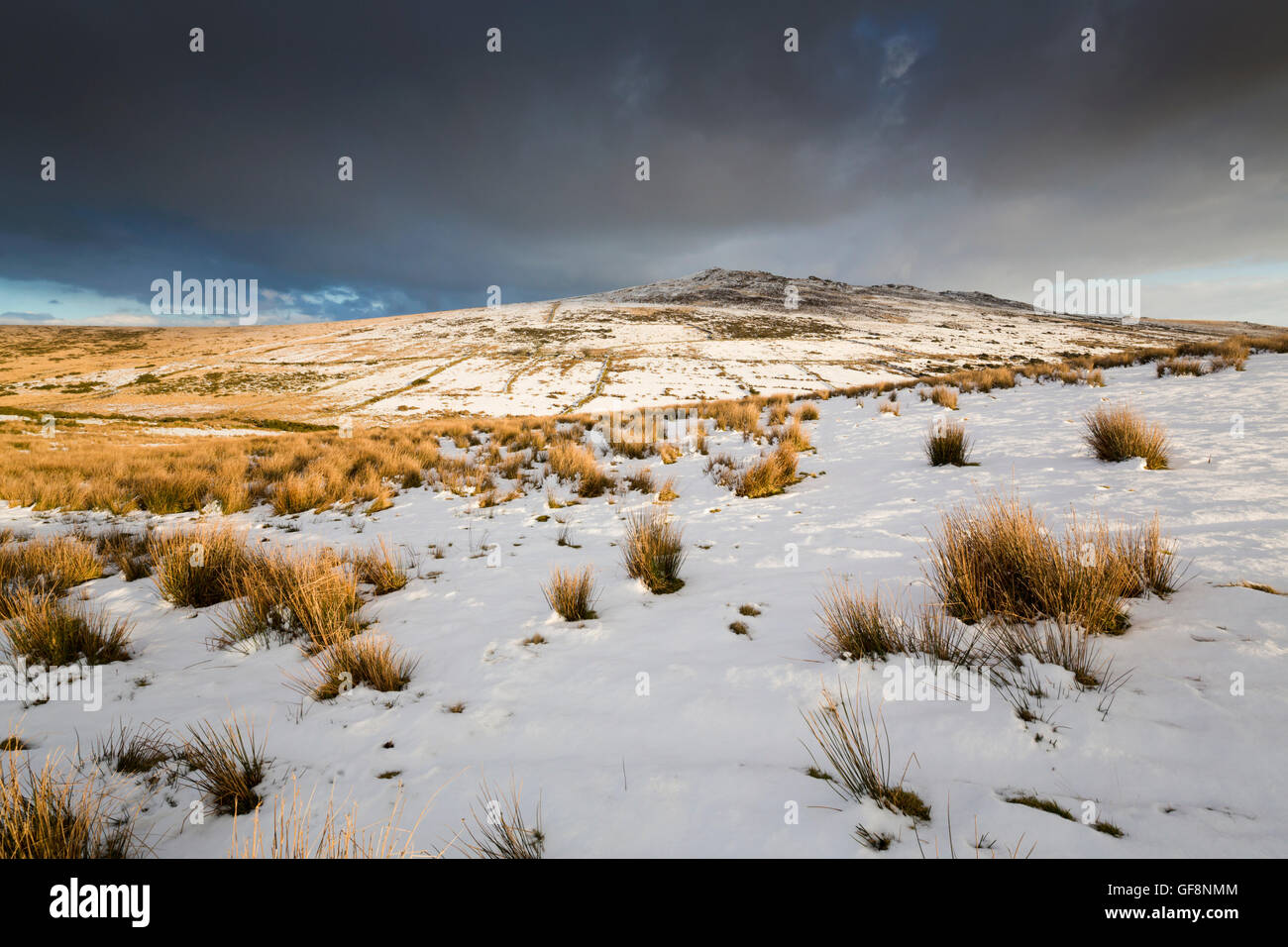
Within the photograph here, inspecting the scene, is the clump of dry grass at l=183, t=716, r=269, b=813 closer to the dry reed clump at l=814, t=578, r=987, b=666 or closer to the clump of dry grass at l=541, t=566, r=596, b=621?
the clump of dry grass at l=541, t=566, r=596, b=621

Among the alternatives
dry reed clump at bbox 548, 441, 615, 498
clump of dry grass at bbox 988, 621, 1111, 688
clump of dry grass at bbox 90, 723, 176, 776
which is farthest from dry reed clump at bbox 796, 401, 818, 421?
clump of dry grass at bbox 90, 723, 176, 776

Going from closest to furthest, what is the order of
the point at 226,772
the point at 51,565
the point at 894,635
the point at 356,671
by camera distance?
the point at 226,772, the point at 894,635, the point at 356,671, the point at 51,565

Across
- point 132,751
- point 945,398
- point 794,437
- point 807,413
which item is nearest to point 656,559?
point 132,751

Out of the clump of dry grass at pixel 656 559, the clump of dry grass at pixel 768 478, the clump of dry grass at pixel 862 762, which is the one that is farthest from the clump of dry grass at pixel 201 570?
the clump of dry grass at pixel 768 478

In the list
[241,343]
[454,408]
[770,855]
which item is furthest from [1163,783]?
[241,343]

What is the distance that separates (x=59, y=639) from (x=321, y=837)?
3238 mm

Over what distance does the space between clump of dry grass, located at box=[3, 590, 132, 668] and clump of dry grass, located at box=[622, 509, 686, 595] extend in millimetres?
3739

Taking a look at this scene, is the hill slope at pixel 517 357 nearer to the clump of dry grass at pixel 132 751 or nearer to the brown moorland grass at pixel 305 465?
the brown moorland grass at pixel 305 465

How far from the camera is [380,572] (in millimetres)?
4367

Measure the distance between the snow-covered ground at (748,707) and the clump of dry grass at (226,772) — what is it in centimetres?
6

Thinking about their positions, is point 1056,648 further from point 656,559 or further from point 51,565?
point 51,565

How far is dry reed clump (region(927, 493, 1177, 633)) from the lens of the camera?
2.56 metres

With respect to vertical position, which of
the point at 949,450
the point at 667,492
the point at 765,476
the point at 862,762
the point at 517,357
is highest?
the point at 517,357
